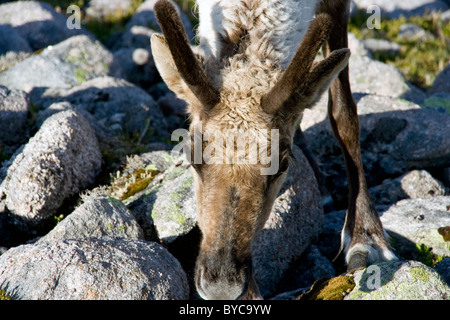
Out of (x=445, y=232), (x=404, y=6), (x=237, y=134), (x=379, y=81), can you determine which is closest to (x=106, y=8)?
(x=379, y=81)

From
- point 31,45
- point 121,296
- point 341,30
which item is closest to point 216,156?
point 121,296

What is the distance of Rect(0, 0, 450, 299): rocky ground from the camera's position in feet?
13.5

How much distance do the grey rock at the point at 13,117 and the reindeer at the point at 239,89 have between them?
3.29m

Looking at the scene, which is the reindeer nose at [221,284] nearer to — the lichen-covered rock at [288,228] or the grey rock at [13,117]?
the lichen-covered rock at [288,228]

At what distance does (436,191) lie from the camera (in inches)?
276

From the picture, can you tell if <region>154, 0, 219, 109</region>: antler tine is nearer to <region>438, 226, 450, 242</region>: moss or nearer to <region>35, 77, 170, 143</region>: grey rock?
<region>438, 226, 450, 242</region>: moss

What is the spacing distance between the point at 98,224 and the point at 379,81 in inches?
287

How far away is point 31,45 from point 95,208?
26.1 ft

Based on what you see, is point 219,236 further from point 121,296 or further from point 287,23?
point 287,23

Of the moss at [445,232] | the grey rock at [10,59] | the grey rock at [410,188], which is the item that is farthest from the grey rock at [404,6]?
the moss at [445,232]

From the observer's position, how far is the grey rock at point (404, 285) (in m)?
4.04

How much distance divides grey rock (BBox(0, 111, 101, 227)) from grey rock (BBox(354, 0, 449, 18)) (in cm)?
1300

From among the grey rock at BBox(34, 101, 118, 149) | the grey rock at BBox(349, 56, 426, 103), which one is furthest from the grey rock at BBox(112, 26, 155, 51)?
the grey rock at BBox(34, 101, 118, 149)

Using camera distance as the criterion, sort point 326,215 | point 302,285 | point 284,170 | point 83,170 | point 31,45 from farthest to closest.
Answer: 1. point 31,45
2. point 326,215
3. point 83,170
4. point 302,285
5. point 284,170
